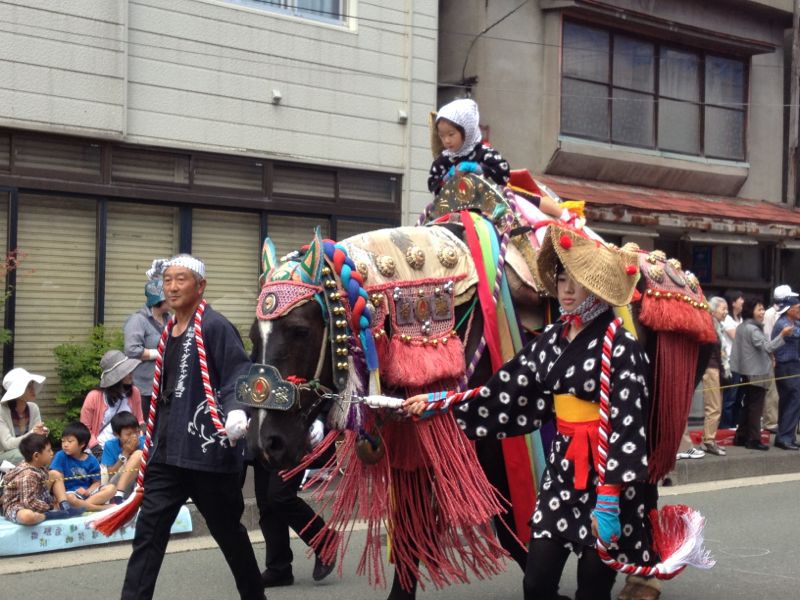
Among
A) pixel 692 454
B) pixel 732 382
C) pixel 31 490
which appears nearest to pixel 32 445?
pixel 31 490

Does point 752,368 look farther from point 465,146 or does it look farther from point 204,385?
point 204,385

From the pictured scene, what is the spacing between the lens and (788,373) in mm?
13898

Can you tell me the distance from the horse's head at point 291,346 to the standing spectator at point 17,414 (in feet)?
13.9

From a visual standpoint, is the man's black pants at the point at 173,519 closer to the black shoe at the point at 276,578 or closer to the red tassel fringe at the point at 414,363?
the red tassel fringe at the point at 414,363

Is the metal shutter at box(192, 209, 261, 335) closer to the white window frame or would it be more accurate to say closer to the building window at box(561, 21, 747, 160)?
the white window frame

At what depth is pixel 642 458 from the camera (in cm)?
492

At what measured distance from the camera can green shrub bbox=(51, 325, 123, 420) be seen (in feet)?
39.2

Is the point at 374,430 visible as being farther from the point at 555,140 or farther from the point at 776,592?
the point at 555,140

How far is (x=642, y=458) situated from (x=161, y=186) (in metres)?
8.95

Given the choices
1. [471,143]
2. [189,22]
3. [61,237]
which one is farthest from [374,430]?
[189,22]

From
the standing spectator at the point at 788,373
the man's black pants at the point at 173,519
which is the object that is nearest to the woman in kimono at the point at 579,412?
the man's black pants at the point at 173,519

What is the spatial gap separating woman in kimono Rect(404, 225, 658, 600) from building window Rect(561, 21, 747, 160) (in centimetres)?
1222

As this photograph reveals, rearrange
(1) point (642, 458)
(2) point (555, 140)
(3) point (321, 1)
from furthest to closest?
(2) point (555, 140)
(3) point (321, 1)
(1) point (642, 458)

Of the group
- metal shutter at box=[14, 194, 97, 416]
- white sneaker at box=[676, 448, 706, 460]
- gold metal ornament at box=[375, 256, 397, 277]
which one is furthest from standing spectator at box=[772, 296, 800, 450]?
gold metal ornament at box=[375, 256, 397, 277]
